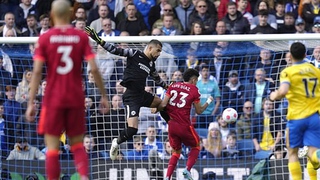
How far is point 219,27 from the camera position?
1898cm

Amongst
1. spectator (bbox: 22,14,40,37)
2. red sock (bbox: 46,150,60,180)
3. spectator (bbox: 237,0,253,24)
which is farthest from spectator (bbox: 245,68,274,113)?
red sock (bbox: 46,150,60,180)

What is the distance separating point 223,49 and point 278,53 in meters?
1.05

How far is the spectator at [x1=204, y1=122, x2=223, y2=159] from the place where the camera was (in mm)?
17156

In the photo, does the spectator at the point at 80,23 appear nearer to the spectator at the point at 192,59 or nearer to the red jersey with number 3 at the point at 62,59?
the spectator at the point at 192,59

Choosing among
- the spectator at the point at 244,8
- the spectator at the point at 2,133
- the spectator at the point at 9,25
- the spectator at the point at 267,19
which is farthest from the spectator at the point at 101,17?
the spectator at the point at 2,133

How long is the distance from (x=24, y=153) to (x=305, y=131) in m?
6.13

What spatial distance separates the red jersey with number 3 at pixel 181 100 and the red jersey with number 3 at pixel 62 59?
4155 millimetres

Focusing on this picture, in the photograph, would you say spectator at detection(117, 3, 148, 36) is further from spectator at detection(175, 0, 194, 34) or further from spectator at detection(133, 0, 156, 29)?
spectator at detection(175, 0, 194, 34)

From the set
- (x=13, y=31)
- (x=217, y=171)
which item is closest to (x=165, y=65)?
(x=217, y=171)

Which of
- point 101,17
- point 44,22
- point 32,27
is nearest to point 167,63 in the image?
point 101,17

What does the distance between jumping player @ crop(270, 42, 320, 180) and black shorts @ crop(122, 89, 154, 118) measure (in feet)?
10.8

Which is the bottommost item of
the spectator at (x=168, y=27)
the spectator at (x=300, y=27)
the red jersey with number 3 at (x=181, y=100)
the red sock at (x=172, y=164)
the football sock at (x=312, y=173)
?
the football sock at (x=312, y=173)

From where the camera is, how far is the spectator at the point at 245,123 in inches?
687

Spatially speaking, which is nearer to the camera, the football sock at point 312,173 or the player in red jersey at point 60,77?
the player in red jersey at point 60,77
